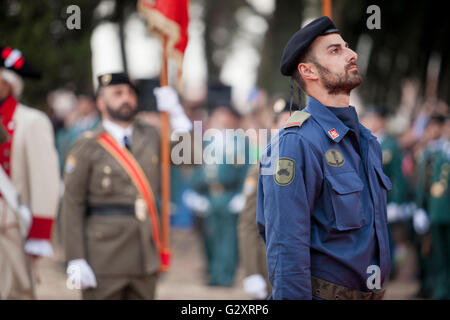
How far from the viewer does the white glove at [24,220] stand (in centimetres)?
530

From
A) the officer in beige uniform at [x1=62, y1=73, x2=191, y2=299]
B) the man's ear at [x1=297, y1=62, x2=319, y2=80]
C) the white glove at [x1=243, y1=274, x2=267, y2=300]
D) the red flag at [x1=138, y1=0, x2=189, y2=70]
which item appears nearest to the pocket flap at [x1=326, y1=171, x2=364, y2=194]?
the man's ear at [x1=297, y1=62, x2=319, y2=80]

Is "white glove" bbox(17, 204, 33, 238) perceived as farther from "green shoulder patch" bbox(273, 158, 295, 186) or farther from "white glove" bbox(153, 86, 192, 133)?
"green shoulder patch" bbox(273, 158, 295, 186)

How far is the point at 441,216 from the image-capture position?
9180mm

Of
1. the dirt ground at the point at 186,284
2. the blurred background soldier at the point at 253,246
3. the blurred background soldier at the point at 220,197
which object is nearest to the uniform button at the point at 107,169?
the blurred background soldier at the point at 253,246

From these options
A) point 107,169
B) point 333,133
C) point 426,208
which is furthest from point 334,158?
point 426,208

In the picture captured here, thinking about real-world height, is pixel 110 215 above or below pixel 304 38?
below

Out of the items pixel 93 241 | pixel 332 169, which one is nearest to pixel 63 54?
pixel 93 241

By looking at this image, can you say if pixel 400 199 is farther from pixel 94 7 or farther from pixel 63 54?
pixel 94 7

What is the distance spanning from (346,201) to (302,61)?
0.77 metres

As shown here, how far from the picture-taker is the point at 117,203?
225 inches

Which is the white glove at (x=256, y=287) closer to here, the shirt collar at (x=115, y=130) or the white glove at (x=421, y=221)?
the shirt collar at (x=115, y=130)

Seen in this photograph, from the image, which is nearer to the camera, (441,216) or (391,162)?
(441,216)

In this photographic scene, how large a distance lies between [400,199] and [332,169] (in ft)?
24.8

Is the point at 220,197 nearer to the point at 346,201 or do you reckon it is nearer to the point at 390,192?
the point at 390,192
